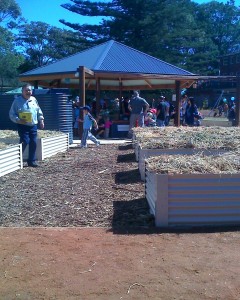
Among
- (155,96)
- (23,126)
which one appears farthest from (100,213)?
(155,96)

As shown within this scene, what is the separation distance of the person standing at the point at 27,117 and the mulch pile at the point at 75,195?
531mm

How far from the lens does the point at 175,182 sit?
6238 mm

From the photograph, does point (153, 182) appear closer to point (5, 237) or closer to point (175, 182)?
point (175, 182)

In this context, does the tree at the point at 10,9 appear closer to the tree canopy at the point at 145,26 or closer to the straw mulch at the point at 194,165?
the tree canopy at the point at 145,26

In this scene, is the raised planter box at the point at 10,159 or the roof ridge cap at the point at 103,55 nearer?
the raised planter box at the point at 10,159

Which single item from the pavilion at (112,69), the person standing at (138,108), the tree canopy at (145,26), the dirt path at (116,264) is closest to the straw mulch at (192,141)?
the dirt path at (116,264)

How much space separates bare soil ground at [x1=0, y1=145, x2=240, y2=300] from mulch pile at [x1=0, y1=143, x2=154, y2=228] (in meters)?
0.01

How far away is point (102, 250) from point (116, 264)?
436mm

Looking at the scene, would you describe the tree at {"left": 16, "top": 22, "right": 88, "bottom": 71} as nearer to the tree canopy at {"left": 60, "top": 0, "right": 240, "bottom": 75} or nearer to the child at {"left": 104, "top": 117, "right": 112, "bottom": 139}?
the tree canopy at {"left": 60, "top": 0, "right": 240, "bottom": 75}

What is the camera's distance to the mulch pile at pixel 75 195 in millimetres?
6652

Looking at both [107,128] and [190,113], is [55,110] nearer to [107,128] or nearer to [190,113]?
[107,128]

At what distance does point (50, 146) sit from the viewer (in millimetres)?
13047

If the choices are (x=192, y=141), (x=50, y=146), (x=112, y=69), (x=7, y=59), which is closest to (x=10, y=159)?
(x=50, y=146)

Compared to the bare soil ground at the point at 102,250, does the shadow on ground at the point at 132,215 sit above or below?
above
